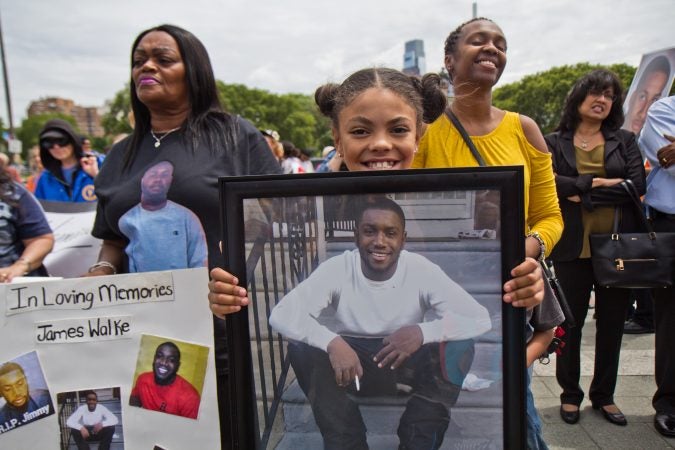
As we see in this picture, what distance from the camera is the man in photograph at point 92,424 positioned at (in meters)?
1.59

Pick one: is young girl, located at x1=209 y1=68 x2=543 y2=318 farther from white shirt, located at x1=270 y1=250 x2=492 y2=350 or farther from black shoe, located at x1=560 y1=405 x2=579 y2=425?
black shoe, located at x1=560 y1=405 x2=579 y2=425

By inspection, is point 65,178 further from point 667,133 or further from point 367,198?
point 667,133

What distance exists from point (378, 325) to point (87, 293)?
1.07 m

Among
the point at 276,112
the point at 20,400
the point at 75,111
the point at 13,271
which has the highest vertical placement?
the point at 75,111

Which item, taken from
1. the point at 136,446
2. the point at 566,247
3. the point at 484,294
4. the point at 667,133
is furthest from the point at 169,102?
→ the point at 667,133

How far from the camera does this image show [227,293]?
107 cm

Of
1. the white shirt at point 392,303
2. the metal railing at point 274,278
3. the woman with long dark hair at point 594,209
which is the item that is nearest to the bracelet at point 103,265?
the metal railing at point 274,278

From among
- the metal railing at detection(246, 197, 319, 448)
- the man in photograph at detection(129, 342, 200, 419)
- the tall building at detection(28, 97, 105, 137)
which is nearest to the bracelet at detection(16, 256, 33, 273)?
the man in photograph at detection(129, 342, 200, 419)

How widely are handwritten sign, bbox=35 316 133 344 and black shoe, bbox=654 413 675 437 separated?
302 cm

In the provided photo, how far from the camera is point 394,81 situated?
1.43m

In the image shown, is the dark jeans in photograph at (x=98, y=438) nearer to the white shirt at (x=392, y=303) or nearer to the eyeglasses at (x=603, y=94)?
the white shirt at (x=392, y=303)

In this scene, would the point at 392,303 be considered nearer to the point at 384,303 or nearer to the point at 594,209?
the point at 384,303

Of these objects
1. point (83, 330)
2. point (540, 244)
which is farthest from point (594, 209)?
point (83, 330)

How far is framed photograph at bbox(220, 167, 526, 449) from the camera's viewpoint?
980mm
